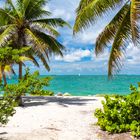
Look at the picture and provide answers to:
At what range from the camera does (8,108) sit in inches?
374

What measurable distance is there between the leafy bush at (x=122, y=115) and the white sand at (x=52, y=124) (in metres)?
0.54

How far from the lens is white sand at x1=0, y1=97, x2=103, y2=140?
35.0 feet

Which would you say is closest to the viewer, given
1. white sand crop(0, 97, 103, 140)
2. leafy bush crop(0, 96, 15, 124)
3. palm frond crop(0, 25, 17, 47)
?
Answer: leafy bush crop(0, 96, 15, 124)

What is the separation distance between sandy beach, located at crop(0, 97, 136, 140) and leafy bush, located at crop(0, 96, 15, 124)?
0.73 meters

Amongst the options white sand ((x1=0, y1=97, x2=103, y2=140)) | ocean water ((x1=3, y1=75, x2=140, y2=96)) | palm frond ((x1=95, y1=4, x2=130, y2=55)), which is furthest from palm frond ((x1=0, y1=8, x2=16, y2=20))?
ocean water ((x1=3, y1=75, x2=140, y2=96))

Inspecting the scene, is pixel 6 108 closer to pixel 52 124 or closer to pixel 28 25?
pixel 52 124

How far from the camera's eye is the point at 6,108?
9562 mm

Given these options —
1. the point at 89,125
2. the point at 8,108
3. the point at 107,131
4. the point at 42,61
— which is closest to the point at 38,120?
the point at 89,125

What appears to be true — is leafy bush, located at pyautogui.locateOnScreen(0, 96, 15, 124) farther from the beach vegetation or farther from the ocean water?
the ocean water

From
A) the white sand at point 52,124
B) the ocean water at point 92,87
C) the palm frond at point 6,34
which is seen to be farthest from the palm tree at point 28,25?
the ocean water at point 92,87

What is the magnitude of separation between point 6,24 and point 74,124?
1119cm

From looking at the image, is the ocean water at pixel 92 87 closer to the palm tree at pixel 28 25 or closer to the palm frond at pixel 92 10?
the palm tree at pixel 28 25

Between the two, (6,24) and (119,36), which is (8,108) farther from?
(6,24)

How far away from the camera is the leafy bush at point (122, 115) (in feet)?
36.5
